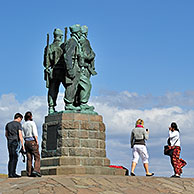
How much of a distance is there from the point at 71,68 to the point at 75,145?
2.87 meters

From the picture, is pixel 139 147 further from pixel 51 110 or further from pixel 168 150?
pixel 51 110

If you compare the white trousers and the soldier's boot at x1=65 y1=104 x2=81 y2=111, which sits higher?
the soldier's boot at x1=65 y1=104 x2=81 y2=111

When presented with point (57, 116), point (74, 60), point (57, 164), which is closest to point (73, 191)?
point (57, 164)

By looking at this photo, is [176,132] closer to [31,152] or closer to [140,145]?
[140,145]

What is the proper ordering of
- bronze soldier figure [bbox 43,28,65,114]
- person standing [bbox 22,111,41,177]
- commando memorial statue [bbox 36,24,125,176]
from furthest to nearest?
1. bronze soldier figure [bbox 43,28,65,114]
2. commando memorial statue [bbox 36,24,125,176]
3. person standing [bbox 22,111,41,177]

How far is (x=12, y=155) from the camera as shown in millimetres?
14969

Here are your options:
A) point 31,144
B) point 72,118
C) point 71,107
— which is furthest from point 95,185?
point 71,107

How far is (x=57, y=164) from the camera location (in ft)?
54.3

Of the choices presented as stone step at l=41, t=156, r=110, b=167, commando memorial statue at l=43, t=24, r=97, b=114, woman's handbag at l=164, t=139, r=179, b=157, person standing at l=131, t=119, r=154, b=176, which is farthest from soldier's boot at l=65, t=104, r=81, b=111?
woman's handbag at l=164, t=139, r=179, b=157

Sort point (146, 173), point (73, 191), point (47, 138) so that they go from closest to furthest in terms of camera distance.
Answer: point (73, 191)
point (146, 173)
point (47, 138)

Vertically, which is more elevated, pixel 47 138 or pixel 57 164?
pixel 47 138

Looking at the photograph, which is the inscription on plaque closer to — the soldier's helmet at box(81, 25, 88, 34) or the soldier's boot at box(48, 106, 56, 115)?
the soldier's boot at box(48, 106, 56, 115)

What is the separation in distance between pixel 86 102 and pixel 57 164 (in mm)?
2759

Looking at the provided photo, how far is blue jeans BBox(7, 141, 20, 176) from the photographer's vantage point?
48.9 feet
